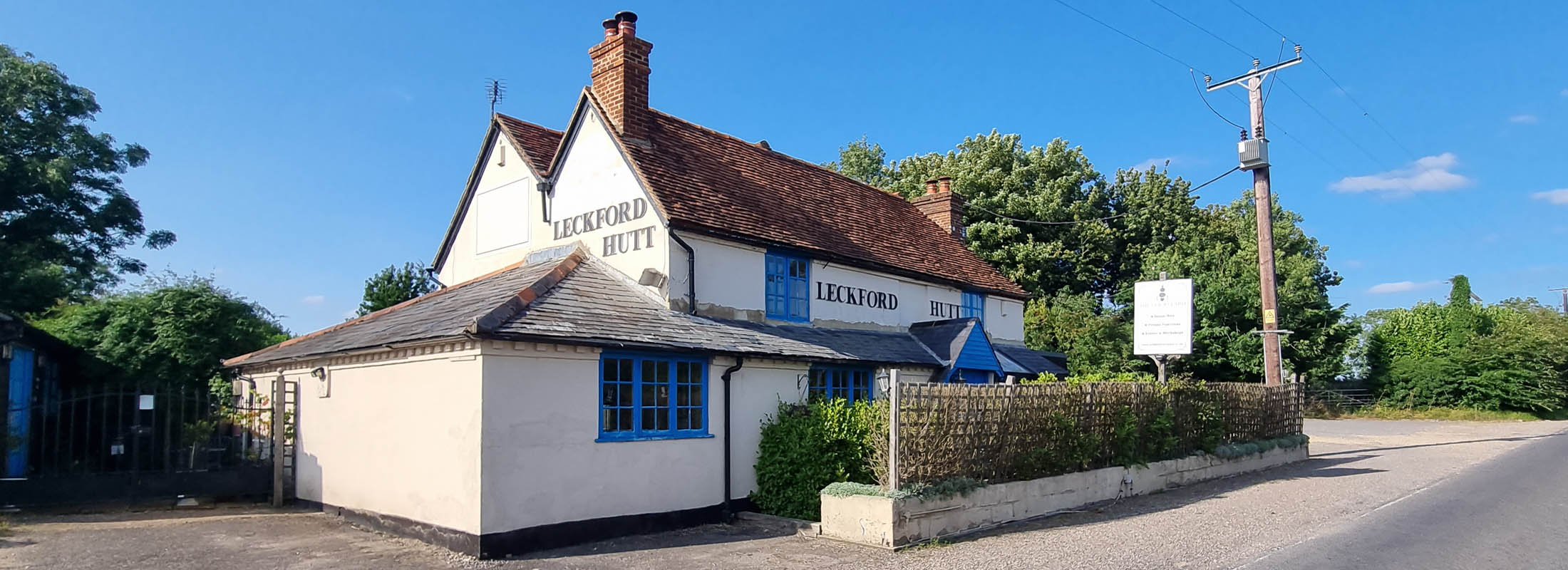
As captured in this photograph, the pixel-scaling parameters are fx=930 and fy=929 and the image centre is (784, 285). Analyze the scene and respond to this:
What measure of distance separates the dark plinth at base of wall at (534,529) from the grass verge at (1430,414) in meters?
37.3

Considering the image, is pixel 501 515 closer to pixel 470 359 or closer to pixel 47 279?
pixel 470 359

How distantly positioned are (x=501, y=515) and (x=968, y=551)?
524cm

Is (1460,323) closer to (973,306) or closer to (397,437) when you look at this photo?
(973,306)

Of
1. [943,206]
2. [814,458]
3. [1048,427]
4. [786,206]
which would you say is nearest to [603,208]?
[786,206]

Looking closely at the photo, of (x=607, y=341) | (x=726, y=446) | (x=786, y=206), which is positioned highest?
(x=786, y=206)

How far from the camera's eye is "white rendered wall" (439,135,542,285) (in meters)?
16.4

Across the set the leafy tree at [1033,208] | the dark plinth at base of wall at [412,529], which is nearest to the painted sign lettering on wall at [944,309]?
the dark plinth at base of wall at [412,529]

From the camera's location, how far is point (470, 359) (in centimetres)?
1045

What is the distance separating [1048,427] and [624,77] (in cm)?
850

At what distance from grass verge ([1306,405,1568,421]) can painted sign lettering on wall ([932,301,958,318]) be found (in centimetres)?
2828

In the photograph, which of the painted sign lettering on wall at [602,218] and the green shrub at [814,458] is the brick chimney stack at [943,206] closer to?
the painted sign lettering on wall at [602,218]

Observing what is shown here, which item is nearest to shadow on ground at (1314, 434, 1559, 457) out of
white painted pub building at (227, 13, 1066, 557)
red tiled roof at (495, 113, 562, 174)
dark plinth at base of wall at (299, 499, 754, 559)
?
white painted pub building at (227, 13, 1066, 557)

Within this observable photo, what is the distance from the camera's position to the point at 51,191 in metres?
25.6

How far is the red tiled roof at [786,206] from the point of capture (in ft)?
48.3
